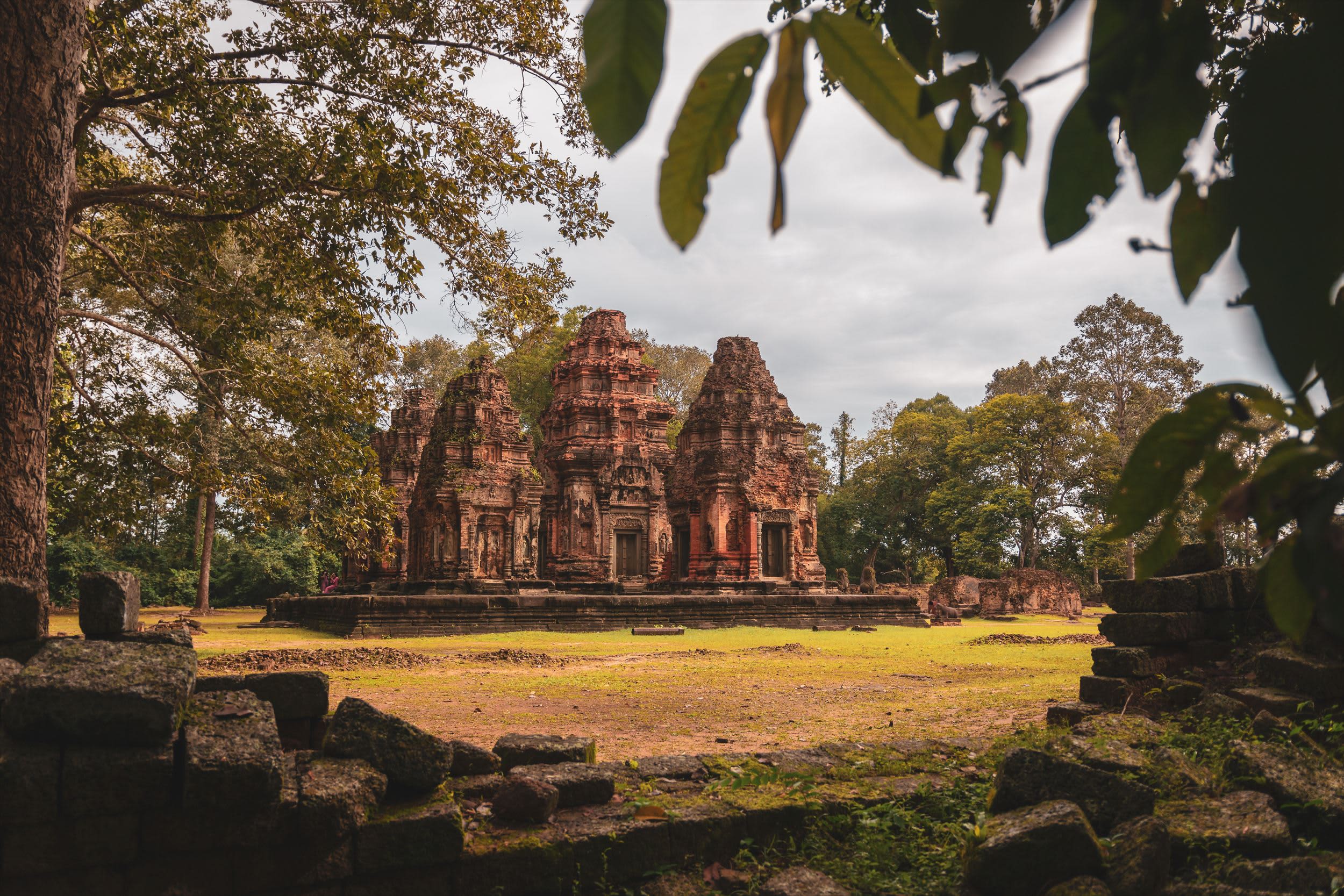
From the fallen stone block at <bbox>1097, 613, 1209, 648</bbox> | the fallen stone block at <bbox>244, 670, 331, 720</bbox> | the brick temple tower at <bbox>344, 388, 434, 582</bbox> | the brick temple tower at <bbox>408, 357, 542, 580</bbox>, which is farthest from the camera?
the brick temple tower at <bbox>344, 388, 434, 582</bbox>

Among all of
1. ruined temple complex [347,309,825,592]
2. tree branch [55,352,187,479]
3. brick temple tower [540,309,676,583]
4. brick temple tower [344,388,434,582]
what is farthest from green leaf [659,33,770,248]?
brick temple tower [344,388,434,582]

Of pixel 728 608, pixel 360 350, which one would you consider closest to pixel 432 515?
pixel 728 608

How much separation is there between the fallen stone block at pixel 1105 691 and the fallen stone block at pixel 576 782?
158 inches

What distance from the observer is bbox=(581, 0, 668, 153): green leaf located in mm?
790

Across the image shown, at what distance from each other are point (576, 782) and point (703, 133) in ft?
10.2

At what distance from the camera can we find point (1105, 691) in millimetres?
6145

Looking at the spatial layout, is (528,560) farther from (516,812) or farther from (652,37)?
(652,37)

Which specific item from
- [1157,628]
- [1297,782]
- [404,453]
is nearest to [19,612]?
[1297,782]

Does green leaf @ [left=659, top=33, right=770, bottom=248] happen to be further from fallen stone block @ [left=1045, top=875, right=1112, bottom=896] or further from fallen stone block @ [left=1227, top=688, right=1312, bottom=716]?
fallen stone block @ [left=1227, top=688, right=1312, bottom=716]

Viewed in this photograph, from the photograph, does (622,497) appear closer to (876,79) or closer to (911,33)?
(911,33)

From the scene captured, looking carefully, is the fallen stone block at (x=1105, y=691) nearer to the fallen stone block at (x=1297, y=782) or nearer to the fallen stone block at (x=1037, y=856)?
the fallen stone block at (x=1297, y=782)

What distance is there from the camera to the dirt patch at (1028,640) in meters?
14.5

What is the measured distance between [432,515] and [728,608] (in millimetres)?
7725

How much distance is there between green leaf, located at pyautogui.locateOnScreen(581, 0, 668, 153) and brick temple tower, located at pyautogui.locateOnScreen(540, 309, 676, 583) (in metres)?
22.4
